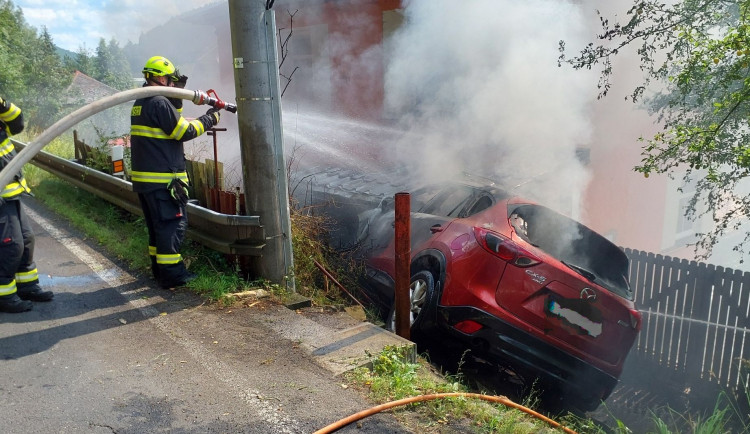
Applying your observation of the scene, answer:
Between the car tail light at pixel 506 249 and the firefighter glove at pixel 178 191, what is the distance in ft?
7.61

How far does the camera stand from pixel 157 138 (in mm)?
4215

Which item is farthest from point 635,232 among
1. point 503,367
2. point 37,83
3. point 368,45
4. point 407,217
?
point 37,83

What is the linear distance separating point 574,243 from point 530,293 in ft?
3.12

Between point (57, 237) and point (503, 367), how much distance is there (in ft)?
15.5

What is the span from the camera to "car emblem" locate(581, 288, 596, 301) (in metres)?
4.27

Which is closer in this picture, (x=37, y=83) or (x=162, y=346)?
(x=162, y=346)

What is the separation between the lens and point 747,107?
554 centimetres

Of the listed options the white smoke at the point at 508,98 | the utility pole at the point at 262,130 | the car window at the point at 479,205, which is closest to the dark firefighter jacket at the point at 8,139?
the utility pole at the point at 262,130

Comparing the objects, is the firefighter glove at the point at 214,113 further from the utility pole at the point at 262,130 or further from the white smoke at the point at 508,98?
the white smoke at the point at 508,98

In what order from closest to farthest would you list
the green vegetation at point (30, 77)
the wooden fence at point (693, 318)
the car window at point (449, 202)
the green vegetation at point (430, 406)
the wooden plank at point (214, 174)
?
the green vegetation at point (430, 406) < the wooden plank at point (214, 174) < the car window at point (449, 202) < the wooden fence at point (693, 318) < the green vegetation at point (30, 77)

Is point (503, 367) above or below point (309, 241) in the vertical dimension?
below

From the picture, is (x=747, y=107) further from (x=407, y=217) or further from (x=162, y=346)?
(x=162, y=346)

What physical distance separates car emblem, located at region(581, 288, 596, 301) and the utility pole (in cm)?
226

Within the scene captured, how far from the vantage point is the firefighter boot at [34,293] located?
164 inches
